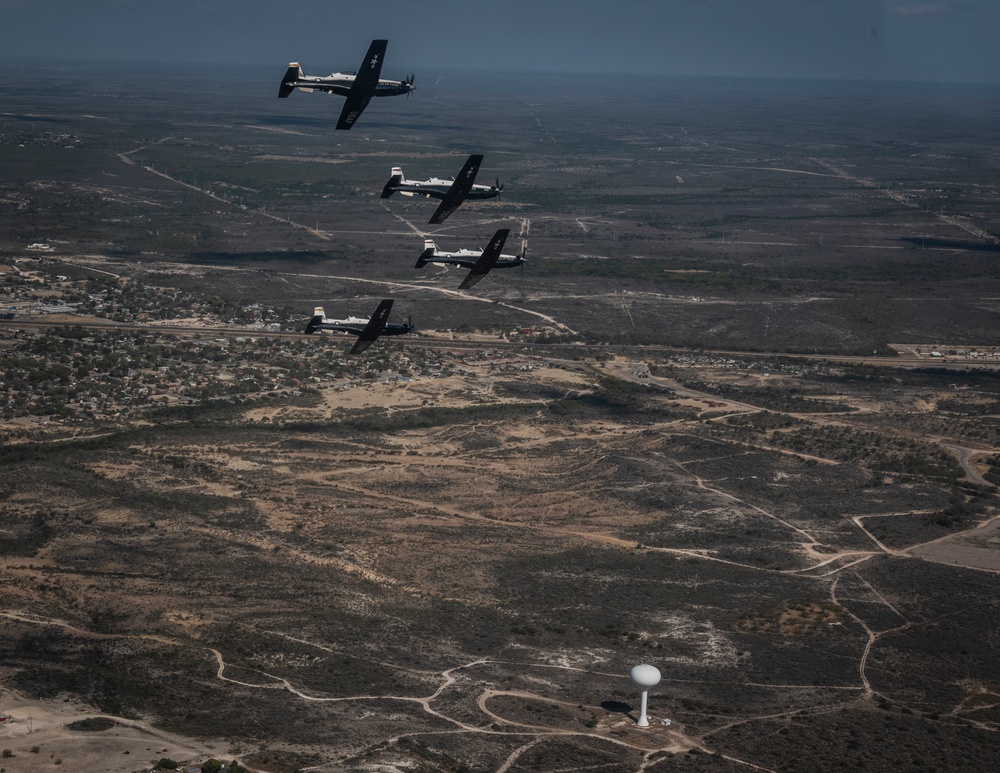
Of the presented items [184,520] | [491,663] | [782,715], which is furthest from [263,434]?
[782,715]

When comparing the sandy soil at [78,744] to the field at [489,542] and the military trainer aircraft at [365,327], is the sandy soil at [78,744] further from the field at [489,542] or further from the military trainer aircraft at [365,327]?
the military trainer aircraft at [365,327]

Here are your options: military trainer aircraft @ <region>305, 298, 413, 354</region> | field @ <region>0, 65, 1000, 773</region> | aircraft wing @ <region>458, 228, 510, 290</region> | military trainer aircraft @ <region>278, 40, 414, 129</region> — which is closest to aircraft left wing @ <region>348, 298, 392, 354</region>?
military trainer aircraft @ <region>305, 298, 413, 354</region>

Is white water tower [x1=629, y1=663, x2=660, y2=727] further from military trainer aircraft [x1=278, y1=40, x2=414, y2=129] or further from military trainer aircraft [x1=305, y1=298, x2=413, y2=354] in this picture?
military trainer aircraft [x1=305, y1=298, x2=413, y2=354]

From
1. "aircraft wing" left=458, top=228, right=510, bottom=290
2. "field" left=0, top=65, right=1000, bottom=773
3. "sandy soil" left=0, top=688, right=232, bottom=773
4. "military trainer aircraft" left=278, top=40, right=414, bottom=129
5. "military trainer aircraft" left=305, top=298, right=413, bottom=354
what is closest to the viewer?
"sandy soil" left=0, top=688, right=232, bottom=773

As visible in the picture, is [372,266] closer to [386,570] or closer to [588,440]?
[588,440]

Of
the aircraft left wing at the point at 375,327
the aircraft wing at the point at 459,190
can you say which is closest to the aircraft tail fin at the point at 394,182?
the aircraft wing at the point at 459,190

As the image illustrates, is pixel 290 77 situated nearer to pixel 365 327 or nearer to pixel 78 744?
pixel 365 327

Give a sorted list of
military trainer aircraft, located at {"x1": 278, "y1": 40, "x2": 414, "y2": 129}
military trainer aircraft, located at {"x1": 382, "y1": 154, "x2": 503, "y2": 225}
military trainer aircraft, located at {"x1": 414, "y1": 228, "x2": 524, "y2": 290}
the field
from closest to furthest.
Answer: military trainer aircraft, located at {"x1": 278, "y1": 40, "x2": 414, "y2": 129}
the field
military trainer aircraft, located at {"x1": 382, "y1": 154, "x2": 503, "y2": 225}
military trainer aircraft, located at {"x1": 414, "y1": 228, "x2": 524, "y2": 290}

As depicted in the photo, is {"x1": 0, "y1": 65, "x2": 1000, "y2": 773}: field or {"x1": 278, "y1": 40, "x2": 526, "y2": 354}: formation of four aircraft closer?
{"x1": 0, "y1": 65, "x2": 1000, "y2": 773}: field
